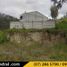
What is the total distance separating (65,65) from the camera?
1193cm

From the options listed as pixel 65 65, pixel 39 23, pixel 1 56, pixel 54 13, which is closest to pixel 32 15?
pixel 54 13

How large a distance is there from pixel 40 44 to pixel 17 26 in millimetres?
6647

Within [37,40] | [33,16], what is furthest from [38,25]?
[33,16]

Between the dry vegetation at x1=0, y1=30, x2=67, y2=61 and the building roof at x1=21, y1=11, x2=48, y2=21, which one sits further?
the building roof at x1=21, y1=11, x2=48, y2=21

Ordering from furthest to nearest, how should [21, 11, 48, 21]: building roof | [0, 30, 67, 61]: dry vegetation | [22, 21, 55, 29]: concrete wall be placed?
[21, 11, 48, 21]: building roof, [22, 21, 55, 29]: concrete wall, [0, 30, 67, 61]: dry vegetation

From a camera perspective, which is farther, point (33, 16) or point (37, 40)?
point (33, 16)

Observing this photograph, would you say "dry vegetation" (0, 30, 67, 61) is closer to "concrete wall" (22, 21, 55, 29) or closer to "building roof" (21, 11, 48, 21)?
"concrete wall" (22, 21, 55, 29)

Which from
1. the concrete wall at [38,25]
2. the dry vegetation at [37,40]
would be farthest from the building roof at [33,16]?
the dry vegetation at [37,40]

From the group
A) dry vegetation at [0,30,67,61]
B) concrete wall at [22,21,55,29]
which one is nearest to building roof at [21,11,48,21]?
concrete wall at [22,21,55,29]

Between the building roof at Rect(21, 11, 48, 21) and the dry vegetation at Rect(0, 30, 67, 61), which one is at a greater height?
the building roof at Rect(21, 11, 48, 21)

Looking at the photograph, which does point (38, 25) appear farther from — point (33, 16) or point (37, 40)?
point (33, 16)

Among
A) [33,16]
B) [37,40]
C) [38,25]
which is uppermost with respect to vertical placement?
[33,16]

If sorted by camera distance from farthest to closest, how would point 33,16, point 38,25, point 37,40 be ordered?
point 33,16
point 38,25
point 37,40

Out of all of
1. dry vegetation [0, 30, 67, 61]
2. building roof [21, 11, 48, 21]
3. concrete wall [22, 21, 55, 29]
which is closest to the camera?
dry vegetation [0, 30, 67, 61]
